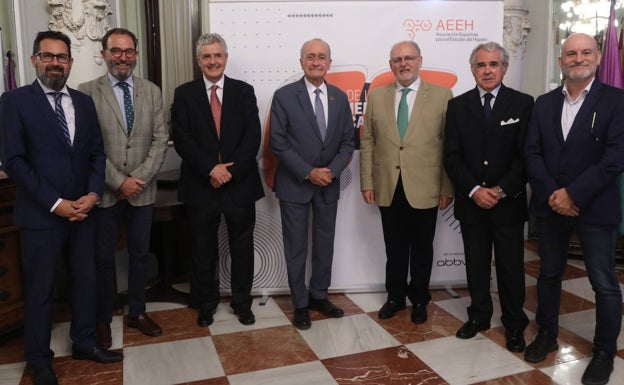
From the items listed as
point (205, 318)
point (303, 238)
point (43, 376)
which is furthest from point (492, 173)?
point (43, 376)

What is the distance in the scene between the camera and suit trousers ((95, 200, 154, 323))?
285cm

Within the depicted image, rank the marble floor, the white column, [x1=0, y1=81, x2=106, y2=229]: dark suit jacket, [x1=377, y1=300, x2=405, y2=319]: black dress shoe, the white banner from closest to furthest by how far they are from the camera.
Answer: [x1=0, y1=81, x2=106, y2=229]: dark suit jacket, the marble floor, [x1=377, y1=300, x2=405, y2=319]: black dress shoe, the white banner, the white column

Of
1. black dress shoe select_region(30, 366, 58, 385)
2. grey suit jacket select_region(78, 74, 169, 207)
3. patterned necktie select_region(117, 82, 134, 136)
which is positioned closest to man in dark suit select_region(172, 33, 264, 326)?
grey suit jacket select_region(78, 74, 169, 207)

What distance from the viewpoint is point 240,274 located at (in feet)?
10.6

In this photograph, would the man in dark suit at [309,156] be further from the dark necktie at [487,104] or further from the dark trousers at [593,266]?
the dark trousers at [593,266]

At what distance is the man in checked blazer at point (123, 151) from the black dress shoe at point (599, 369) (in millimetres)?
2289

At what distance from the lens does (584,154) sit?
8.07ft

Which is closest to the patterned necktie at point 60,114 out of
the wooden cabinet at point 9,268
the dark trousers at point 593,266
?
the wooden cabinet at point 9,268

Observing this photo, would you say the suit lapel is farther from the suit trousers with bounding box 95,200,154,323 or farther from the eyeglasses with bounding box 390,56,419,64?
the eyeglasses with bounding box 390,56,419,64

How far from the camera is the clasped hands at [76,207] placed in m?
2.37

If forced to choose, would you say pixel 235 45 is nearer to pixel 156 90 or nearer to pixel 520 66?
pixel 156 90

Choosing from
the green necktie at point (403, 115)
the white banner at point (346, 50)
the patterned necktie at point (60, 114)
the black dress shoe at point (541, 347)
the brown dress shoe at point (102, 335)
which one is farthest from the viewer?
the white banner at point (346, 50)

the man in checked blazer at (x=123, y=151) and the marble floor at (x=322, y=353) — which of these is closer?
the marble floor at (x=322, y=353)

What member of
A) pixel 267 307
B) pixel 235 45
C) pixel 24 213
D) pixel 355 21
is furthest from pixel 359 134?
pixel 24 213
